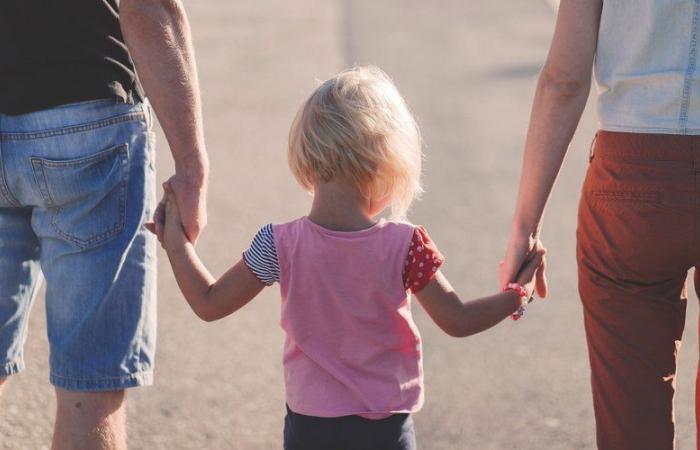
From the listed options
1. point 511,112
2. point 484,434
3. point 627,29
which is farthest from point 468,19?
point 627,29

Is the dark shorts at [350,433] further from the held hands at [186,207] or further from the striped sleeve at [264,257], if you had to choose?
the held hands at [186,207]

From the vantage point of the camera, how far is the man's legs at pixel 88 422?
2.97 meters

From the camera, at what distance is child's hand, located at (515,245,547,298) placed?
10.5 ft

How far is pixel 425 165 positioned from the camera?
352 inches

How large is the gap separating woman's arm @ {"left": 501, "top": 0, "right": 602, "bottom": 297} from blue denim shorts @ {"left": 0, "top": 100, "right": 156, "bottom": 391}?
0.98 metres

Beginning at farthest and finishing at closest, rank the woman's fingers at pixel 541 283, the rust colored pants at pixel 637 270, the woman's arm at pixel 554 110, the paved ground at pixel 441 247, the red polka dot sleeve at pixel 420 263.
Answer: the paved ground at pixel 441 247 < the woman's fingers at pixel 541 283 < the woman's arm at pixel 554 110 < the rust colored pants at pixel 637 270 < the red polka dot sleeve at pixel 420 263

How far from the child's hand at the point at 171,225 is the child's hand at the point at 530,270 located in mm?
871

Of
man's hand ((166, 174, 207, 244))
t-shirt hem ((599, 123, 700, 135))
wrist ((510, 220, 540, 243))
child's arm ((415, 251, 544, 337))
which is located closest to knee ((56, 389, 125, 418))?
man's hand ((166, 174, 207, 244))

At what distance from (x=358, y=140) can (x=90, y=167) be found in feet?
2.25

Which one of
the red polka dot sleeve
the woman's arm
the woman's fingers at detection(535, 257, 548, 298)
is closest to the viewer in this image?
the red polka dot sleeve

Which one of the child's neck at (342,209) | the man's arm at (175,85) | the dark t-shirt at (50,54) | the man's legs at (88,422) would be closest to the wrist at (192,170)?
the man's arm at (175,85)

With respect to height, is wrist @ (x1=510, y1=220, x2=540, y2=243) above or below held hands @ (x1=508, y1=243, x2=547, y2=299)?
above

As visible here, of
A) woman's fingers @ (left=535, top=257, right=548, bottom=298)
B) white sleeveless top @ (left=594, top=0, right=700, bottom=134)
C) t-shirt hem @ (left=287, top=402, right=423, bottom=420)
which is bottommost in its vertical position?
t-shirt hem @ (left=287, top=402, right=423, bottom=420)

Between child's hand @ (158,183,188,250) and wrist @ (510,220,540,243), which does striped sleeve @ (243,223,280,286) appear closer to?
child's hand @ (158,183,188,250)
